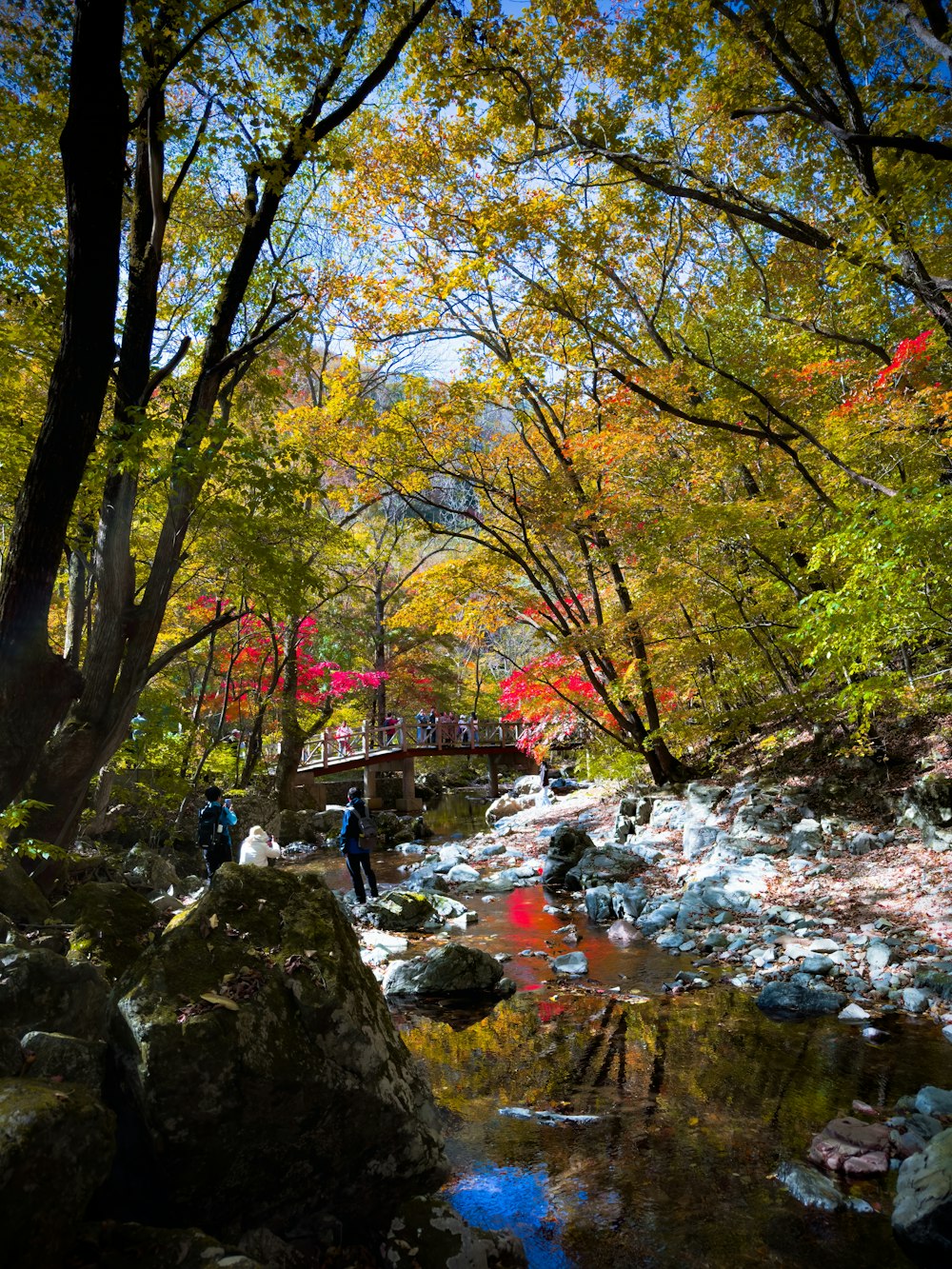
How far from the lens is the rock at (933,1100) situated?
3.57 m

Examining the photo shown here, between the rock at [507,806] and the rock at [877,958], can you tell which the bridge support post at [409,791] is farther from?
the rock at [877,958]

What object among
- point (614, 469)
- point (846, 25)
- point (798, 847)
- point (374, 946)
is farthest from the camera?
point (614, 469)

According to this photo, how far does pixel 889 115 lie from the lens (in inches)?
229

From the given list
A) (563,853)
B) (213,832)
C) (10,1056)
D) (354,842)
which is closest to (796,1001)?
(10,1056)

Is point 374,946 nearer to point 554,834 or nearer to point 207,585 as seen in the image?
point 554,834

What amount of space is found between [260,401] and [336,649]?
8.86 meters

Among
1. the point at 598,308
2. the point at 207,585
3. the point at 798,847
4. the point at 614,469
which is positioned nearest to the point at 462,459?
the point at 614,469

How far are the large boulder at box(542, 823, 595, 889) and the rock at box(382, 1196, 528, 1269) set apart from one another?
7.50m

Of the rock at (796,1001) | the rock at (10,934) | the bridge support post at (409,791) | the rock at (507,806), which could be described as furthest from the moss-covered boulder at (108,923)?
the bridge support post at (409,791)

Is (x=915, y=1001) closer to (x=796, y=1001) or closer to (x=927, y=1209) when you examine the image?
(x=796, y=1001)

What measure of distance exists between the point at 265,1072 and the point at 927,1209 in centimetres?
262

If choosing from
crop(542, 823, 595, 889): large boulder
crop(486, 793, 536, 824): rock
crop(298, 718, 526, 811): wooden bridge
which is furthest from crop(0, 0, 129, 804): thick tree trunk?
crop(298, 718, 526, 811): wooden bridge

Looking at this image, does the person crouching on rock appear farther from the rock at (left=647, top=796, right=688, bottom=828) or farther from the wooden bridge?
the wooden bridge

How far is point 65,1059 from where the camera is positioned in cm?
268
